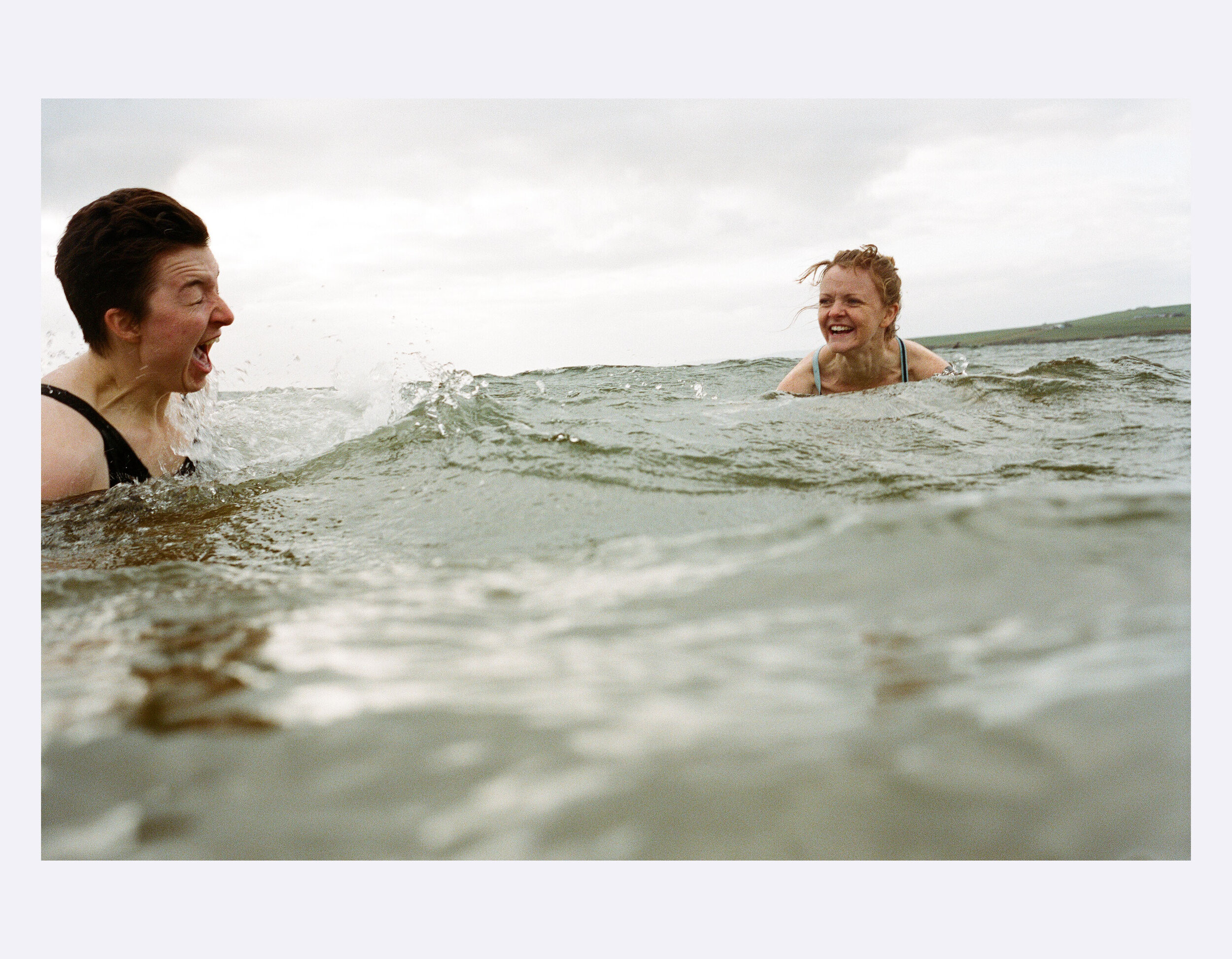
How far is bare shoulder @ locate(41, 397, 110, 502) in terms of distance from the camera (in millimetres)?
2320

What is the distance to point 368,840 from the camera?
0.99 m

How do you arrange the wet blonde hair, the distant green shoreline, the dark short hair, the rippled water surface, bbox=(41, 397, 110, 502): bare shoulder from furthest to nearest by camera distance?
1. the wet blonde hair
2. the distant green shoreline
3. the dark short hair
4. bbox=(41, 397, 110, 502): bare shoulder
5. the rippled water surface

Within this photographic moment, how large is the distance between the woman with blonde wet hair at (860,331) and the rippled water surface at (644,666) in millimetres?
1631

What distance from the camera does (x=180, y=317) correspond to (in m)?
2.58

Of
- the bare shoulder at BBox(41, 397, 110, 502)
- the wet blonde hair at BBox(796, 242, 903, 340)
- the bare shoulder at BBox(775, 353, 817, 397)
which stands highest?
the wet blonde hair at BBox(796, 242, 903, 340)

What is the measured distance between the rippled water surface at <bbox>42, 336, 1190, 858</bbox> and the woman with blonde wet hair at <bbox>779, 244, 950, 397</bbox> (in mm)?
1631

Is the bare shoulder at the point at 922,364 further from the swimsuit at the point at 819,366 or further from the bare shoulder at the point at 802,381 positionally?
the bare shoulder at the point at 802,381

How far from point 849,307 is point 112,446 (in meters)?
3.11

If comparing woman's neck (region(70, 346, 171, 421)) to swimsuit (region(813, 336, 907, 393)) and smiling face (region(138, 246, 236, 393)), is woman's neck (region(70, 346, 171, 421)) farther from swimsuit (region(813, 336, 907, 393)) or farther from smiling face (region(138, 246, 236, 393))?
swimsuit (region(813, 336, 907, 393))

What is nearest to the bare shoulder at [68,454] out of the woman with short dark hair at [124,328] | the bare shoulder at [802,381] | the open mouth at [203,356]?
the woman with short dark hair at [124,328]

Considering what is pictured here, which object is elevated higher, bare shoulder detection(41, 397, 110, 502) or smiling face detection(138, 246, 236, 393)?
smiling face detection(138, 246, 236, 393)

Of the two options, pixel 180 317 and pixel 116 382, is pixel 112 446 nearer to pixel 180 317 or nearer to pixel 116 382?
pixel 116 382

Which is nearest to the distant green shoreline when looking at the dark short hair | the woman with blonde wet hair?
the woman with blonde wet hair

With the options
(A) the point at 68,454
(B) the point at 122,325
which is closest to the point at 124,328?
(B) the point at 122,325
